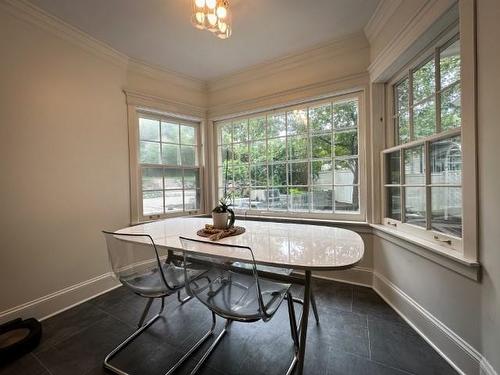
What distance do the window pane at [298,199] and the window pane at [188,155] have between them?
4.98 ft

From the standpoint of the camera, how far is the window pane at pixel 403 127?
1956 mm

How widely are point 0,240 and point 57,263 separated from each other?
1.50 feet

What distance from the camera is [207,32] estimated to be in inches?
88.5

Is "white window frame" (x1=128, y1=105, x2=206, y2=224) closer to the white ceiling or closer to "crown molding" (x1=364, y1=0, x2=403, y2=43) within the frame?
the white ceiling

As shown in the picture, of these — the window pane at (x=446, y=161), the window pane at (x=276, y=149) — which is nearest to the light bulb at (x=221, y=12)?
the window pane at (x=276, y=149)

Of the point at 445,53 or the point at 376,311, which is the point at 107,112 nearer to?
the point at 445,53

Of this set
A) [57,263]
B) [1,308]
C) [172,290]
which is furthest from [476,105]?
[1,308]

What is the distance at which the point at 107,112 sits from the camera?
2441 mm

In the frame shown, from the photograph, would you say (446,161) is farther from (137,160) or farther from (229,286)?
(137,160)

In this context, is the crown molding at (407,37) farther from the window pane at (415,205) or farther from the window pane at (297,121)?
the window pane at (415,205)

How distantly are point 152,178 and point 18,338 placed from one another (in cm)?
183

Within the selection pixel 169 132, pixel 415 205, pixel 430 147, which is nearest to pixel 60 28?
pixel 169 132

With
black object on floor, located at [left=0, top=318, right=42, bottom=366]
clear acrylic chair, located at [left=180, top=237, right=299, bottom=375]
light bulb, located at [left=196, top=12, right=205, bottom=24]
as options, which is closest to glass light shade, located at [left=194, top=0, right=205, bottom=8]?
light bulb, located at [left=196, top=12, right=205, bottom=24]

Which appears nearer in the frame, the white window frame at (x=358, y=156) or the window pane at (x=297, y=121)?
the white window frame at (x=358, y=156)
